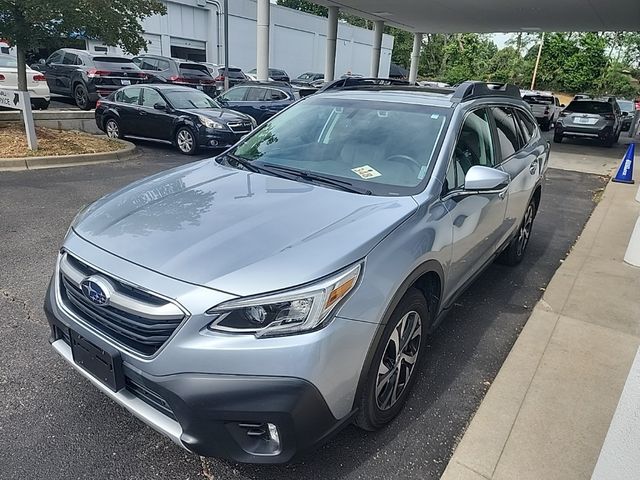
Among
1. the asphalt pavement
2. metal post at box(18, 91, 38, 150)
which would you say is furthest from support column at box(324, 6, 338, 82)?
the asphalt pavement

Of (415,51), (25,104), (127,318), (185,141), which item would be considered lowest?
(185,141)

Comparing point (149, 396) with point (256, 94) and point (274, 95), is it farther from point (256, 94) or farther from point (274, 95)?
point (256, 94)

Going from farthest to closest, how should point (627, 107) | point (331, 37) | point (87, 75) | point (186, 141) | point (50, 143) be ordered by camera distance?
point (627, 107)
point (331, 37)
point (87, 75)
point (186, 141)
point (50, 143)

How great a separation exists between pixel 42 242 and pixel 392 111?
3.73m

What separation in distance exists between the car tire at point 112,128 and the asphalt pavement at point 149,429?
7020mm

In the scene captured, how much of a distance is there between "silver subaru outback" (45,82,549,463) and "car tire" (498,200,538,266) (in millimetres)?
1595

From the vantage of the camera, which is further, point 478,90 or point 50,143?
point 50,143

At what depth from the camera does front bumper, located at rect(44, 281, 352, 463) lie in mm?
1875

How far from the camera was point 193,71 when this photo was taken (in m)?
19.8

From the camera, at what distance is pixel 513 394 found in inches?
115

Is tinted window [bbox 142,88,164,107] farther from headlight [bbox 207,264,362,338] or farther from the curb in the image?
headlight [bbox 207,264,362,338]

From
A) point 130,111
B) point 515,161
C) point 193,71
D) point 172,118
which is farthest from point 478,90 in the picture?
point 193,71

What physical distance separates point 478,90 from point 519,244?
6.12 ft

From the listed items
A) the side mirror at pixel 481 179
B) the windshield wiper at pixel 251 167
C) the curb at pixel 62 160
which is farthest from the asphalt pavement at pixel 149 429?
the curb at pixel 62 160
